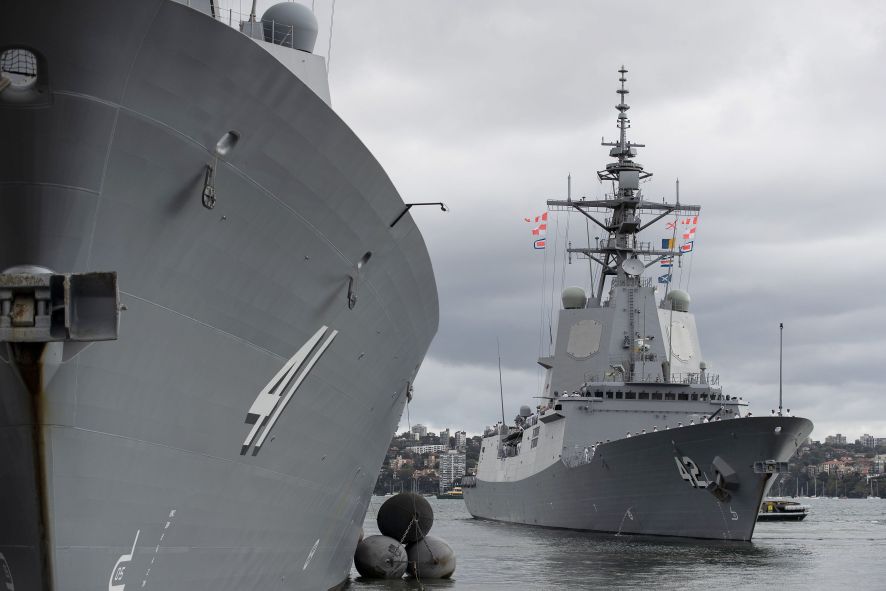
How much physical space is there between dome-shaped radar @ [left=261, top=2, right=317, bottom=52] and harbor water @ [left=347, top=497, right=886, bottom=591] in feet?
28.3

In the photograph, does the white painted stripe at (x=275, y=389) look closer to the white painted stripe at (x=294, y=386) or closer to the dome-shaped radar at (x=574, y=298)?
the white painted stripe at (x=294, y=386)

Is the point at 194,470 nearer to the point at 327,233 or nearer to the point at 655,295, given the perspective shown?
the point at 327,233

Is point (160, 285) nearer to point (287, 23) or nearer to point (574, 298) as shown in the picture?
point (287, 23)

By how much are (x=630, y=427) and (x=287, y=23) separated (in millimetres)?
24961

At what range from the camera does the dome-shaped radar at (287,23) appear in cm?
1180

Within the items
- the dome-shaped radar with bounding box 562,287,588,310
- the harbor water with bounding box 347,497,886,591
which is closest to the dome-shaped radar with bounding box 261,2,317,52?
the harbor water with bounding box 347,497,886,591

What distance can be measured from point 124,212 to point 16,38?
1.24 meters

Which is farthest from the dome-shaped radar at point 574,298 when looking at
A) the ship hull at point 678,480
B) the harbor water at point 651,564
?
the harbor water at point 651,564

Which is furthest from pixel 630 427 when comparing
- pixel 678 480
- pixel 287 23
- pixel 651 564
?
pixel 287 23

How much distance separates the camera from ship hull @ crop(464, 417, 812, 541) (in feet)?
89.1

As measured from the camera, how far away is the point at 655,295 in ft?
127

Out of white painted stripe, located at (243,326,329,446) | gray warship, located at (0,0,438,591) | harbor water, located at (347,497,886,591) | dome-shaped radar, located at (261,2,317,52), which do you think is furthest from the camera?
harbor water, located at (347,497,886,591)

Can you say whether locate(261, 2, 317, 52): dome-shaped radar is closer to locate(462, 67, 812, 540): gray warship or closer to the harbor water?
the harbor water

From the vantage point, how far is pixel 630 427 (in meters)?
34.4
